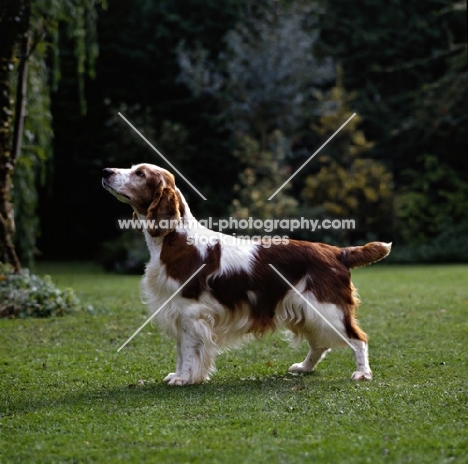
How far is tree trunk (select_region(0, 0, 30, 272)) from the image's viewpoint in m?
9.91

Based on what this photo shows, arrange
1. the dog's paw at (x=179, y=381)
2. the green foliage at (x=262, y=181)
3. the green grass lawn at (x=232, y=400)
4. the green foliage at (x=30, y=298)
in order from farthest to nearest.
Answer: the green foliage at (x=262, y=181)
the green foliage at (x=30, y=298)
the dog's paw at (x=179, y=381)
the green grass lawn at (x=232, y=400)

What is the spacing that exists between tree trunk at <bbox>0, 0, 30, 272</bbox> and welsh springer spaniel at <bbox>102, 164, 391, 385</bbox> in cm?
467

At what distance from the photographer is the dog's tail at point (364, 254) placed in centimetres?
609

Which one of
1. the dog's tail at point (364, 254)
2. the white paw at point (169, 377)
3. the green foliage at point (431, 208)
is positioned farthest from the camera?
the green foliage at point (431, 208)

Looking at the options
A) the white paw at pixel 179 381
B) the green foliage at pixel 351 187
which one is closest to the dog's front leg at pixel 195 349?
the white paw at pixel 179 381

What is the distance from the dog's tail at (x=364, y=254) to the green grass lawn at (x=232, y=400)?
34.2 inches

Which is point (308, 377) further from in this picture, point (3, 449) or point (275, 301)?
point (3, 449)

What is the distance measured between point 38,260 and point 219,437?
17.4m

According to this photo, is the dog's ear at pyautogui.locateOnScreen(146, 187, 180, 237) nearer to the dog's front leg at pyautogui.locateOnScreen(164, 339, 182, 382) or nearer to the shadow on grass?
the dog's front leg at pyautogui.locateOnScreen(164, 339, 182, 382)

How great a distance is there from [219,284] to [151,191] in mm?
852

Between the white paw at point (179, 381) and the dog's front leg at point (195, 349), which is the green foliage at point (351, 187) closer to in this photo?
the dog's front leg at point (195, 349)

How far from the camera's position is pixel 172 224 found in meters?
5.95

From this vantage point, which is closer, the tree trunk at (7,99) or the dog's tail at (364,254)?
the dog's tail at (364,254)

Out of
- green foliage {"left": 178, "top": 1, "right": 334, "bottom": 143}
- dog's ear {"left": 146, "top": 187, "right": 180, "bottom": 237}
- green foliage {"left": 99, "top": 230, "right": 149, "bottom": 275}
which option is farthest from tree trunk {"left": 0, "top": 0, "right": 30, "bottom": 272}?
green foliage {"left": 178, "top": 1, "right": 334, "bottom": 143}
